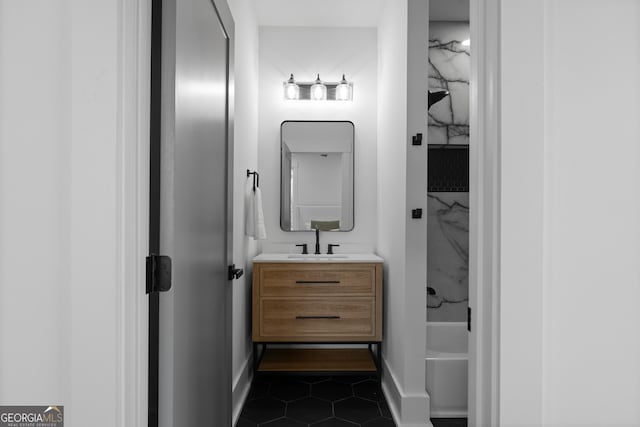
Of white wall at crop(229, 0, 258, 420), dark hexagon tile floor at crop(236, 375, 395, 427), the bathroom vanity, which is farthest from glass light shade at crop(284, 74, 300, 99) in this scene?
dark hexagon tile floor at crop(236, 375, 395, 427)

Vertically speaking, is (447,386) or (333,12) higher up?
(333,12)

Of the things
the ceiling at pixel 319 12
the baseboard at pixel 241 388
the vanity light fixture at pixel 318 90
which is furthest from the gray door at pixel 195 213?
the vanity light fixture at pixel 318 90

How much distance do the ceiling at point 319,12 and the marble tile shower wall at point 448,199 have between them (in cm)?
52

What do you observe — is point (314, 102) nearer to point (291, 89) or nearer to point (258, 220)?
point (291, 89)

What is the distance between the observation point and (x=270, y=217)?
324 centimetres

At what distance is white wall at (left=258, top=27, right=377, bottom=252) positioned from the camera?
10.6 ft

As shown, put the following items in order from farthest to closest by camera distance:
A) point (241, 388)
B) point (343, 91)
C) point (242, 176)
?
point (343, 91)
point (242, 176)
point (241, 388)

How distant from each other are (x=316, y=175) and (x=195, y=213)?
213 centimetres

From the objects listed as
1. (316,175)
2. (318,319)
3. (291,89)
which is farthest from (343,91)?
(318,319)

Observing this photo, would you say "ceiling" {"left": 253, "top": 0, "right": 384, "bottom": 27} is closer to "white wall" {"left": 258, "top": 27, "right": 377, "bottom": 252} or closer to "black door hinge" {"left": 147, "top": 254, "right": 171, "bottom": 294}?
"white wall" {"left": 258, "top": 27, "right": 377, "bottom": 252}

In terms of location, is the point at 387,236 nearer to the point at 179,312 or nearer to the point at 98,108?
the point at 179,312

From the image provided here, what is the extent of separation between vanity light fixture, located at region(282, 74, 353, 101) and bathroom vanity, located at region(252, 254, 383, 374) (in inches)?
54.3

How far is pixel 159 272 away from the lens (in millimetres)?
951
